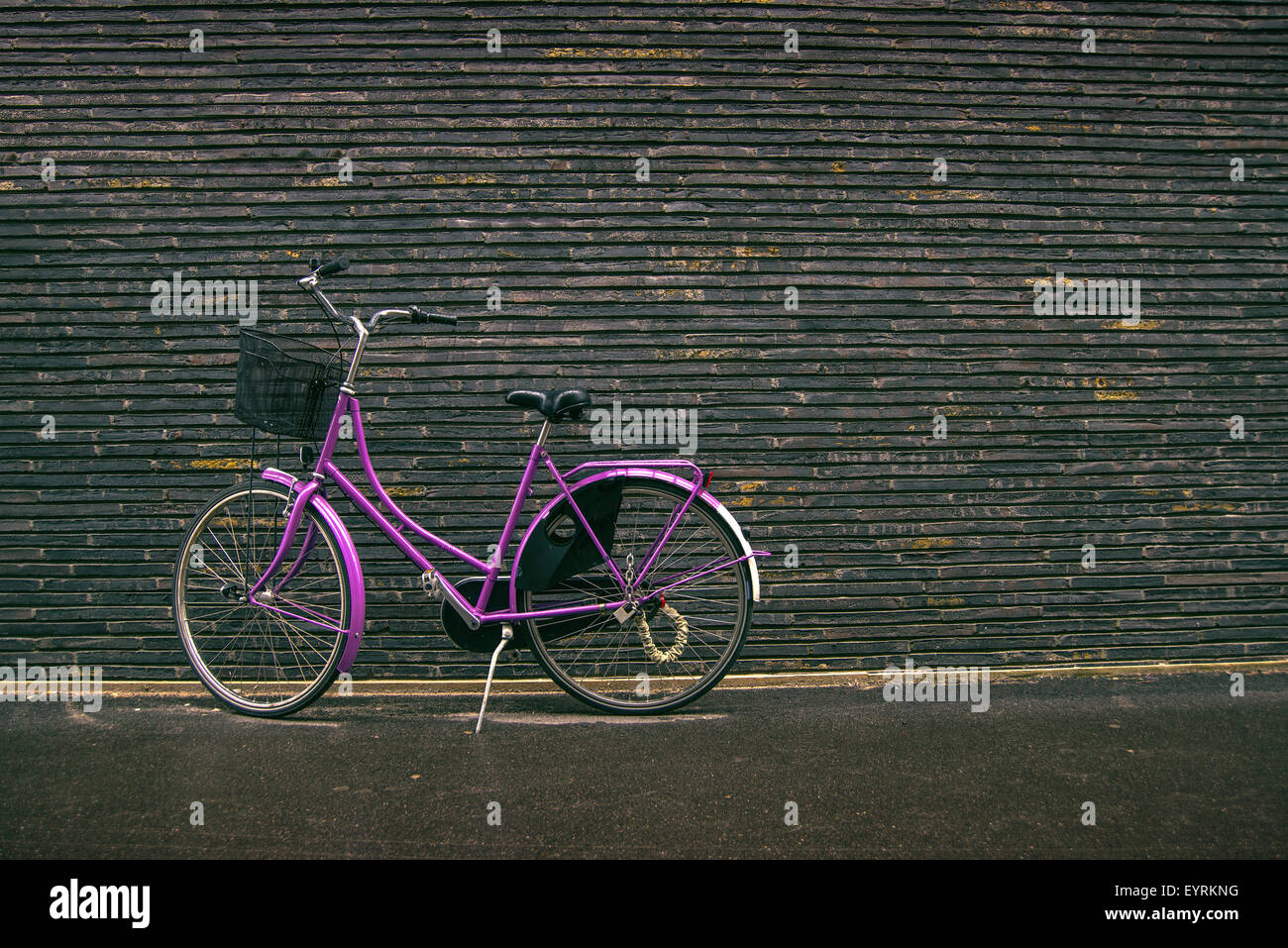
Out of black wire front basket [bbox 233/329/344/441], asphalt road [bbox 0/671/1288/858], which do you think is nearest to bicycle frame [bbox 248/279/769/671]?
black wire front basket [bbox 233/329/344/441]

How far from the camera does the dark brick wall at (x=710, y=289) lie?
449 cm

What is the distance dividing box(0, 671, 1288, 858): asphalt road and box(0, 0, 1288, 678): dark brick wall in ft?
2.02

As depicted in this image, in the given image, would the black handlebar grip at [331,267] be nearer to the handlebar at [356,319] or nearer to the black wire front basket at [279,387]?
the handlebar at [356,319]

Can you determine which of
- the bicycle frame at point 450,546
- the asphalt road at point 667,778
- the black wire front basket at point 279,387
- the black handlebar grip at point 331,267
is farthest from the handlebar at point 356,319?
the asphalt road at point 667,778

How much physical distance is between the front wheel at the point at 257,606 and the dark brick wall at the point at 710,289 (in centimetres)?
36

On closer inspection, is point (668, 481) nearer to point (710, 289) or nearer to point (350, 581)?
point (710, 289)

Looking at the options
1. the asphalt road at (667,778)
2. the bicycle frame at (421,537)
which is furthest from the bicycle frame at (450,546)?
the asphalt road at (667,778)

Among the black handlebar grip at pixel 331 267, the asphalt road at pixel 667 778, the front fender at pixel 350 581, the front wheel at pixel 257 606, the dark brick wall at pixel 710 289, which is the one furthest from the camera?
the dark brick wall at pixel 710 289

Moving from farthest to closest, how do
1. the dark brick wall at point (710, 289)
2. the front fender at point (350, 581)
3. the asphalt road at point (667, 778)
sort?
the dark brick wall at point (710, 289) < the front fender at point (350, 581) < the asphalt road at point (667, 778)

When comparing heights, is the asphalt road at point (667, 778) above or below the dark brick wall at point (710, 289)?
below

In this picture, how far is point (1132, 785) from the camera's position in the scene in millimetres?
→ 3141

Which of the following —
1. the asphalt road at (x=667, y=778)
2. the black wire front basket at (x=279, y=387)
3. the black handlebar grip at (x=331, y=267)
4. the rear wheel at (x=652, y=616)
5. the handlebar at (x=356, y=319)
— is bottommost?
the asphalt road at (x=667, y=778)

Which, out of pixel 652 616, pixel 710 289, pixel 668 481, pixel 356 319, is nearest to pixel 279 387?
pixel 356 319

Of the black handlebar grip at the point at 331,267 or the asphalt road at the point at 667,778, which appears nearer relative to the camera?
the asphalt road at the point at 667,778
